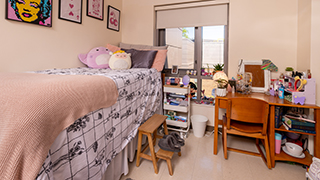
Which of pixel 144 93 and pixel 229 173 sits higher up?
pixel 144 93

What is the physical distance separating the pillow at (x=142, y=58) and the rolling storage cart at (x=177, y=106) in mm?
438

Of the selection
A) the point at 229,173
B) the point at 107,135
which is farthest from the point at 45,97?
the point at 229,173

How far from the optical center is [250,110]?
65.5 inches

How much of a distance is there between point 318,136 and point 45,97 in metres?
2.25

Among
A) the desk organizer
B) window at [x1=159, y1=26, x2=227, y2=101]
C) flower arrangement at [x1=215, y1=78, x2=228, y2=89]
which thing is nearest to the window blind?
window at [x1=159, y1=26, x2=227, y2=101]

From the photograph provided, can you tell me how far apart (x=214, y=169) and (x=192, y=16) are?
2.21 m

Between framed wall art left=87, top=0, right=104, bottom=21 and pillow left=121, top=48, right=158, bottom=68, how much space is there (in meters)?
0.78

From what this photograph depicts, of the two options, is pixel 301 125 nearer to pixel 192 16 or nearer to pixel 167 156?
pixel 167 156

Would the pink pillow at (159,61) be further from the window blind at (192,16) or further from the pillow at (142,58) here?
the window blind at (192,16)

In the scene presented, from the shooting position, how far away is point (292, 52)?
6.89 feet

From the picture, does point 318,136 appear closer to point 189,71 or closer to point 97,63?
point 189,71

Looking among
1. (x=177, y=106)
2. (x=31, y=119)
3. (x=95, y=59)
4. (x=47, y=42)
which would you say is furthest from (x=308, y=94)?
(x=47, y=42)

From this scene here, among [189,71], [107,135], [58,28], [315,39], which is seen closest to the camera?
[107,135]

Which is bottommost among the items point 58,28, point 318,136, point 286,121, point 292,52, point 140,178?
point 140,178
